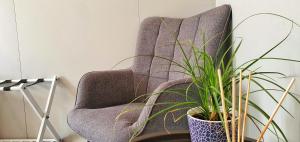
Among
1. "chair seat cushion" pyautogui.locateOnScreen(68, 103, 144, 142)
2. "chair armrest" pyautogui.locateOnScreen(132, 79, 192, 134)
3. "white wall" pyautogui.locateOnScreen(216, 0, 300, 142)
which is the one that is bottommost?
"chair seat cushion" pyautogui.locateOnScreen(68, 103, 144, 142)

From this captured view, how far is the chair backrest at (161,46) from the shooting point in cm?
151

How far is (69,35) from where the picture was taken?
1907 mm

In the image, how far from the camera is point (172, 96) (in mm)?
1092

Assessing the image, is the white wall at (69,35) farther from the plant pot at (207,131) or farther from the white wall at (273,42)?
the plant pot at (207,131)

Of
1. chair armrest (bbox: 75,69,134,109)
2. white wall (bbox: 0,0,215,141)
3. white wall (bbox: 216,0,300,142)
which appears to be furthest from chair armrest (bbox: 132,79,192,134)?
white wall (bbox: 0,0,215,141)

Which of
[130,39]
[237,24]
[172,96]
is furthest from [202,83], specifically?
[130,39]

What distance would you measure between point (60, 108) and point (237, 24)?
1357mm

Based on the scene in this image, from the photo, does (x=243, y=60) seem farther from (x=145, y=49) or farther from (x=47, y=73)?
(x=47, y=73)

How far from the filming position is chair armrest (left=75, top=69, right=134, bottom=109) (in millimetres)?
1490

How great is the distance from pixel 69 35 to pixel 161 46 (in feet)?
2.19

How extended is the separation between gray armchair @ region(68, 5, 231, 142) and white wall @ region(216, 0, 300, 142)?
213 millimetres

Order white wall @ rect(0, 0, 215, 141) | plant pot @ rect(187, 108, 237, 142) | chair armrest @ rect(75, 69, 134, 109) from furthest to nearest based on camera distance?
1. white wall @ rect(0, 0, 215, 141)
2. chair armrest @ rect(75, 69, 134, 109)
3. plant pot @ rect(187, 108, 237, 142)

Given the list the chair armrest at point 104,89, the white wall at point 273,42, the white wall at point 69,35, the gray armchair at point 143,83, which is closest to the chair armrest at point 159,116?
the gray armchair at point 143,83

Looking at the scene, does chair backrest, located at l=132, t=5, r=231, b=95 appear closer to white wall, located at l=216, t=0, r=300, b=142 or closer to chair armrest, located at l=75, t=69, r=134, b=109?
chair armrest, located at l=75, t=69, r=134, b=109
